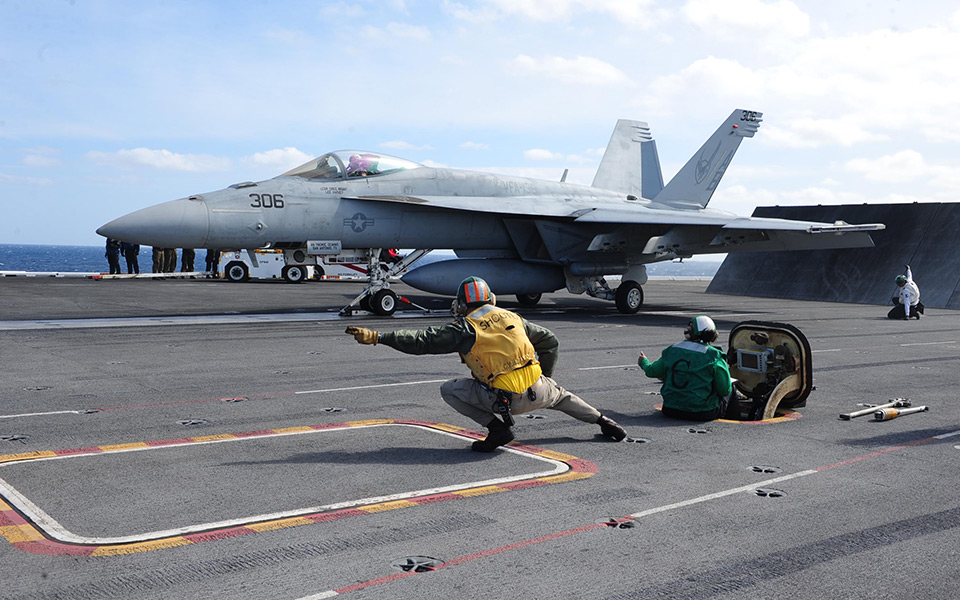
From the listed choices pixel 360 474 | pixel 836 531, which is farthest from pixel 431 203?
pixel 836 531

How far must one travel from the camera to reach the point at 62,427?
7.34 metres

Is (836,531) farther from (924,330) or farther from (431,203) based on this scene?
(924,330)

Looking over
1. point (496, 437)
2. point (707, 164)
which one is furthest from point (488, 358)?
point (707, 164)

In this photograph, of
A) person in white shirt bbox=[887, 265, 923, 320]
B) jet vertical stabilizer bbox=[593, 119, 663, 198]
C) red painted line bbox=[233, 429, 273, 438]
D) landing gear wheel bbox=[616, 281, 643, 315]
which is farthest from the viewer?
jet vertical stabilizer bbox=[593, 119, 663, 198]

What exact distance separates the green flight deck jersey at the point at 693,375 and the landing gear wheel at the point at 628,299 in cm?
1411

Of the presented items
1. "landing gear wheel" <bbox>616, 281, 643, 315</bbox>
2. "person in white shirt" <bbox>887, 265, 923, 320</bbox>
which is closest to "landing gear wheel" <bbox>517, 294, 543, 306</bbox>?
"landing gear wheel" <bbox>616, 281, 643, 315</bbox>

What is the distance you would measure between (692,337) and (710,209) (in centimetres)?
1876

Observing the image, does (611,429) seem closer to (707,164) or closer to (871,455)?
(871,455)

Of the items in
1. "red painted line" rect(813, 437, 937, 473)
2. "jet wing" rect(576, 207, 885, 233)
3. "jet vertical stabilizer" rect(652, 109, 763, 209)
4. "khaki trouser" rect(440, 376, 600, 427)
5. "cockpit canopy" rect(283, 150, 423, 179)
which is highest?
"jet vertical stabilizer" rect(652, 109, 763, 209)

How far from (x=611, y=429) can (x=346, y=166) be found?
43.0 feet

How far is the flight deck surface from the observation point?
4.15 m

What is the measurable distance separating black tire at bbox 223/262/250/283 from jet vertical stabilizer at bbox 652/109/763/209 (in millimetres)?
19365

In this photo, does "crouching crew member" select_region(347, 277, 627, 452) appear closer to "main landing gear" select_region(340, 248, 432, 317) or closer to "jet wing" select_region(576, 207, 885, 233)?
"main landing gear" select_region(340, 248, 432, 317)

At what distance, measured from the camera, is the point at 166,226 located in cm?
1609
